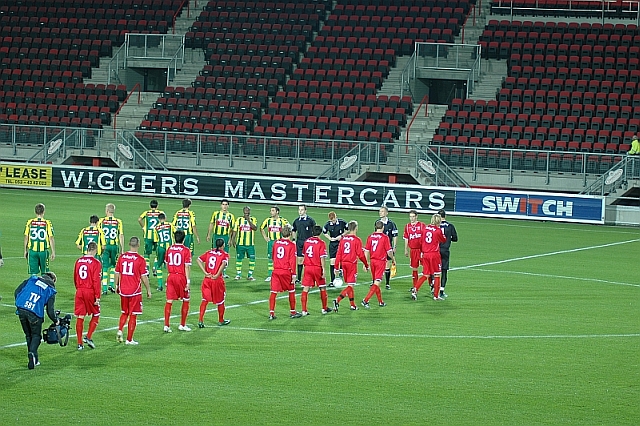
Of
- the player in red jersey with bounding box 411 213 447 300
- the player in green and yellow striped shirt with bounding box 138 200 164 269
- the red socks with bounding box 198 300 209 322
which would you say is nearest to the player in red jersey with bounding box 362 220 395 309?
the player in red jersey with bounding box 411 213 447 300

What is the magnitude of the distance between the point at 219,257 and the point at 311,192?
832 inches

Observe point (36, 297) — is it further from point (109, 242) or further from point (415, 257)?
point (415, 257)

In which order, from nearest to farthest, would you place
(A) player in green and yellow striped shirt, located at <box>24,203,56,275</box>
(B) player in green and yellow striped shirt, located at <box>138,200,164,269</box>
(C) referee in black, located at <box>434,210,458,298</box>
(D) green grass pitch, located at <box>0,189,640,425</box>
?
(D) green grass pitch, located at <box>0,189,640,425</box>
(A) player in green and yellow striped shirt, located at <box>24,203,56,275</box>
(C) referee in black, located at <box>434,210,458,298</box>
(B) player in green and yellow striped shirt, located at <box>138,200,164,269</box>

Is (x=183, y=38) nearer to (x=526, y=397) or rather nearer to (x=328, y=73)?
(x=328, y=73)

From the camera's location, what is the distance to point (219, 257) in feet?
56.3

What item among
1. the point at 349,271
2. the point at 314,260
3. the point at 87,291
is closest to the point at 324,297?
the point at 349,271

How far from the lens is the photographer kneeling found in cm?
1388

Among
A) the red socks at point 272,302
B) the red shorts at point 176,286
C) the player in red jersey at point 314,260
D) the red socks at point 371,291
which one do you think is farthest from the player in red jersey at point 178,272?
the red socks at point 371,291

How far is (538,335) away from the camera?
17500 millimetres

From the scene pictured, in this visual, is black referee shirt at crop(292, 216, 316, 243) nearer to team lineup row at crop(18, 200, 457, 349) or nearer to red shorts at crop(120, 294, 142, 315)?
team lineup row at crop(18, 200, 457, 349)

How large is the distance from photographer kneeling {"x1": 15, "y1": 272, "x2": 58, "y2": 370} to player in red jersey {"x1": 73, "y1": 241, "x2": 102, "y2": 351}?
4.49 feet

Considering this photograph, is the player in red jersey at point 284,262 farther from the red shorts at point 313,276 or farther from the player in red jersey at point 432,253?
the player in red jersey at point 432,253

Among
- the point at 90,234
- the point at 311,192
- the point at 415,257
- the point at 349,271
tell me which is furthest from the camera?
the point at 311,192

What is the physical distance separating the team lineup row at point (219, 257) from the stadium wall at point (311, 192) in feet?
45.9
